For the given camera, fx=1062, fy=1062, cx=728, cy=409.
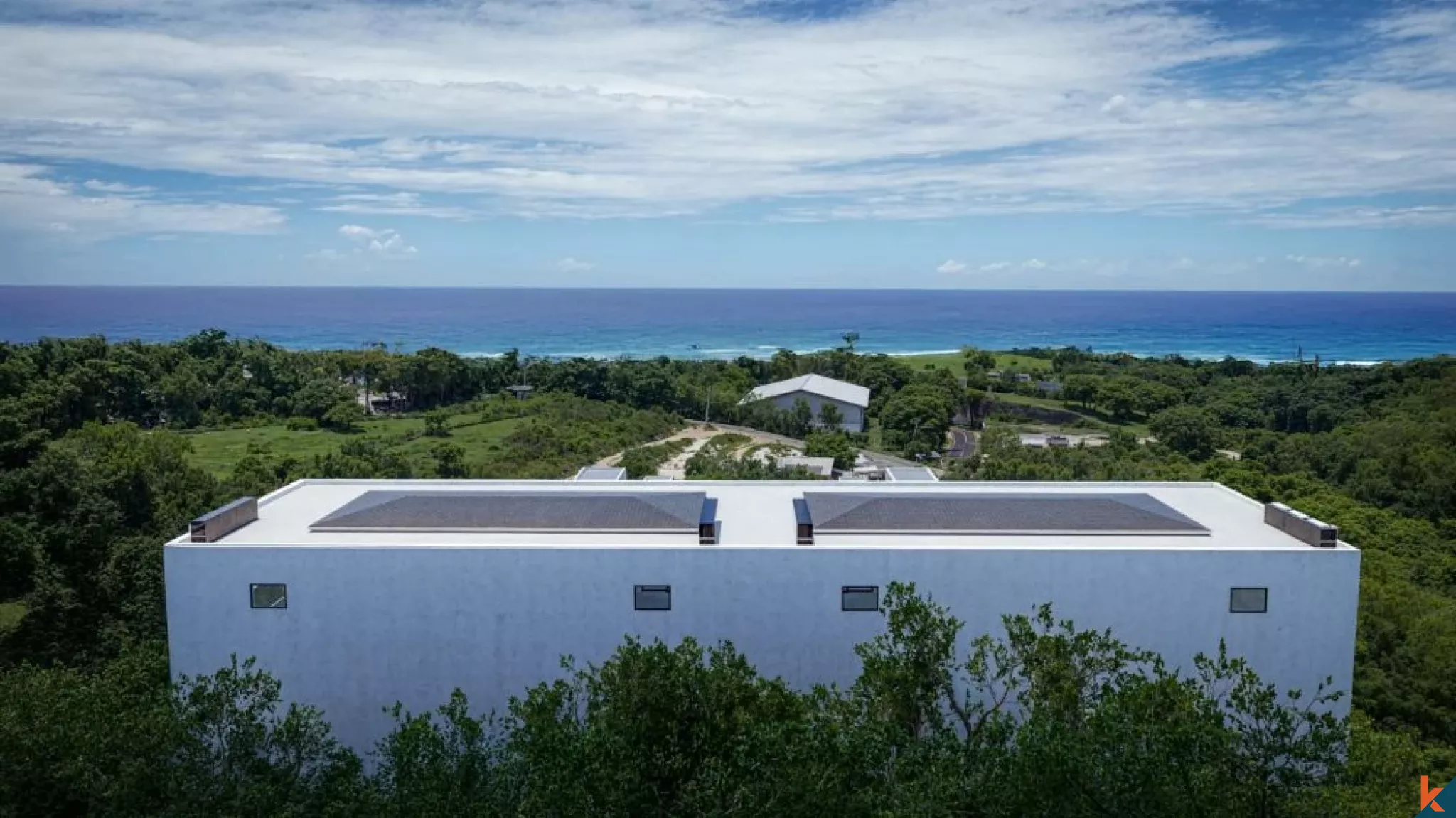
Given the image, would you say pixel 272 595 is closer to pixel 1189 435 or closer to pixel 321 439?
pixel 321 439

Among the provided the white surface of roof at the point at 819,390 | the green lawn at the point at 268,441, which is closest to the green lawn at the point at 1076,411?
the white surface of roof at the point at 819,390

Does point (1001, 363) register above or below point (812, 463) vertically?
above

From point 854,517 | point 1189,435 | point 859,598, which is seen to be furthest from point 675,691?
point 1189,435

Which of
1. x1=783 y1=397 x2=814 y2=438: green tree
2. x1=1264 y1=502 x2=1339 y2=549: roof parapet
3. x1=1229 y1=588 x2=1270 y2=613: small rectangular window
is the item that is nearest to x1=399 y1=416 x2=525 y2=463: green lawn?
x1=783 y1=397 x2=814 y2=438: green tree

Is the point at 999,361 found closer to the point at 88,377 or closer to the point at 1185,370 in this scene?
the point at 1185,370

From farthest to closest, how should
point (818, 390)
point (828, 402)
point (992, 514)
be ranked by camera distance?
point (818, 390) → point (828, 402) → point (992, 514)

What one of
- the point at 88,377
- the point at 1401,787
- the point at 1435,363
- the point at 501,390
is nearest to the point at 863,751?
the point at 1401,787
